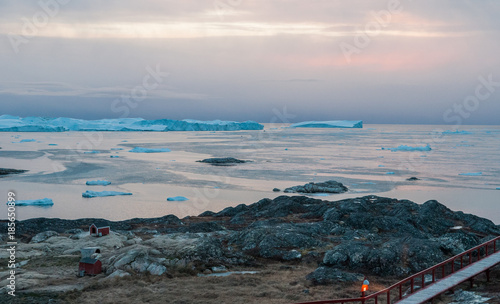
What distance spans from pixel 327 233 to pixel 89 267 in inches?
335

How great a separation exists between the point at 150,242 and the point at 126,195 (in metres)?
17.7

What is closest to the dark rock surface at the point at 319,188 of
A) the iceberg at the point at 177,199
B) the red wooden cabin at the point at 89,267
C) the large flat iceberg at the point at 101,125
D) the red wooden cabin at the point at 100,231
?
the iceberg at the point at 177,199

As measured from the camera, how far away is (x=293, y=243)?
1461 cm

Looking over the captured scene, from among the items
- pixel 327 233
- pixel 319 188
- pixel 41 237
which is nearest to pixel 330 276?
pixel 327 233

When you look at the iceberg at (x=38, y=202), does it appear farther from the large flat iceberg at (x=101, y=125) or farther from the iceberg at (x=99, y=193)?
the large flat iceberg at (x=101, y=125)

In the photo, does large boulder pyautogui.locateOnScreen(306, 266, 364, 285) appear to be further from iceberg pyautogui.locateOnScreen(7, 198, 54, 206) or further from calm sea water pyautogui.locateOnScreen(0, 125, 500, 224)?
iceberg pyautogui.locateOnScreen(7, 198, 54, 206)

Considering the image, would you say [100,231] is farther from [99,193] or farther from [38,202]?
[99,193]

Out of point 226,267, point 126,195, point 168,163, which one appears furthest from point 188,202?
point 168,163

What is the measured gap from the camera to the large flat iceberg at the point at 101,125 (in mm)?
128488

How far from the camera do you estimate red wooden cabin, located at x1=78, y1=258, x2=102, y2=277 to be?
11953 millimetres

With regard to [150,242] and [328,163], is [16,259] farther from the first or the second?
[328,163]

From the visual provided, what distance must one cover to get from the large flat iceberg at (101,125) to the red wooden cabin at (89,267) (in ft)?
396

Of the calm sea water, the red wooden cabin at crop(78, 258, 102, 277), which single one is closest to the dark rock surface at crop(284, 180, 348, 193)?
the calm sea water

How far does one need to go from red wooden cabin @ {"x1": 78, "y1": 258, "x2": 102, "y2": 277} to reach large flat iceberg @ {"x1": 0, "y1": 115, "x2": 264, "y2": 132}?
396 feet
